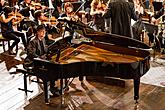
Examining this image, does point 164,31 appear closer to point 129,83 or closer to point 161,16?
point 161,16

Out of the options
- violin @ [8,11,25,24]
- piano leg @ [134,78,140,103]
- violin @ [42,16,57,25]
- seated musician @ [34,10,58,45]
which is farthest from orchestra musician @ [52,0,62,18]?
piano leg @ [134,78,140,103]

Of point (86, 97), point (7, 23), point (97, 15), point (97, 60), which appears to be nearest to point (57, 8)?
point (97, 15)

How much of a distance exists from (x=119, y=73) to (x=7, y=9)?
3732 millimetres

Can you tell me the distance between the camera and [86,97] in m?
6.05

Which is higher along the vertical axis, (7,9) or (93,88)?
(7,9)

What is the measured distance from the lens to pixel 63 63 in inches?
209

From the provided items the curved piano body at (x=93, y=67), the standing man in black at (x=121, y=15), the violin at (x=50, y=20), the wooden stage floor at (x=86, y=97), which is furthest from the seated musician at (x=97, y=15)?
the curved piano body at (x=93, y=67)

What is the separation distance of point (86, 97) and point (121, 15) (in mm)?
1728

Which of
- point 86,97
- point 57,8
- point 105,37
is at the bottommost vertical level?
point 86,97

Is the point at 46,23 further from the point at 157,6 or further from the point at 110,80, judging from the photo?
the point at 157,6

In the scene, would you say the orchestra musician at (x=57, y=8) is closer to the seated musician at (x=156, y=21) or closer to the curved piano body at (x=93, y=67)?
the seated musician at (x=156, y=21)

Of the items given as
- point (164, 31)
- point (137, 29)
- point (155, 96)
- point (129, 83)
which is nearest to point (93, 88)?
point (129, 83)

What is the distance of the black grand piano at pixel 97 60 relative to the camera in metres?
5.24

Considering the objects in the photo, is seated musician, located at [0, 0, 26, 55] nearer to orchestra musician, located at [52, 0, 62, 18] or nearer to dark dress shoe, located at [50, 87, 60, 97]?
orchestra musician, located at [52, 0, 62, 18]
